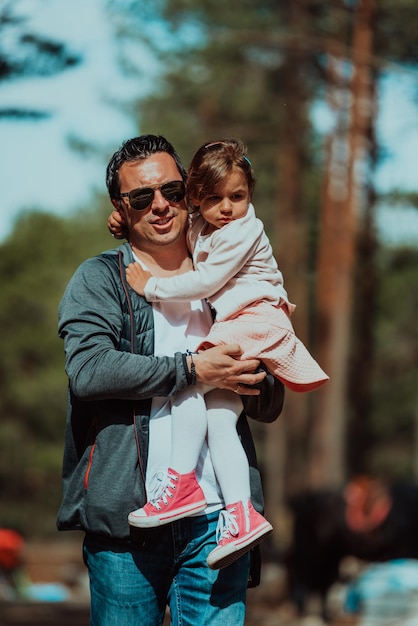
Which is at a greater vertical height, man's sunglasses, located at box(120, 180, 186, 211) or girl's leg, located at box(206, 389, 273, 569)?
man's sunglasses, located at box(120, 180, 186, 211)

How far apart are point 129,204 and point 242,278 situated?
0.36 metres

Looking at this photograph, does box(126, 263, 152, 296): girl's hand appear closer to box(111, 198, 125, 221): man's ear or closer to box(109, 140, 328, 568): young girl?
box(109, 140, 328, 568): young girl

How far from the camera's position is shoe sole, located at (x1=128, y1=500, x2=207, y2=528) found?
252 centimetres

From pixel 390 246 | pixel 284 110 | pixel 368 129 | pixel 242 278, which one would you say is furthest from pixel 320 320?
pixel 242 278

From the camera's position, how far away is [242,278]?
111 inches

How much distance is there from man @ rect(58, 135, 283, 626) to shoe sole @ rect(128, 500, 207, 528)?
0.17ft

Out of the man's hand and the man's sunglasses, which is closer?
the man's hand

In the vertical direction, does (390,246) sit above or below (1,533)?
above

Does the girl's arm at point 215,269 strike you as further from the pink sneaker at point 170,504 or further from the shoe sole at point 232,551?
the shoe sole at point 232,551

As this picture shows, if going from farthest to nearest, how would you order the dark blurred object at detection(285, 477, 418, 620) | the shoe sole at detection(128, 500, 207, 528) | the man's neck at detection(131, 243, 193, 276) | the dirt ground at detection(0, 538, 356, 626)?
the dark blurred object at detection(285, 477, 418, 620) < the dirt ground at detection(0, 538, 356, 626) < the man's neck at detection(131, 243, 193, 276) < the shoe sole at detection(128, 500, 207, 528)

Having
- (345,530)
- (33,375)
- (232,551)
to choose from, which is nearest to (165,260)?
(232,551)

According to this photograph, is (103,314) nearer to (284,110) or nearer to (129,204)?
(129,204)

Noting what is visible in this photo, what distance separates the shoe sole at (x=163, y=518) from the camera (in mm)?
2518

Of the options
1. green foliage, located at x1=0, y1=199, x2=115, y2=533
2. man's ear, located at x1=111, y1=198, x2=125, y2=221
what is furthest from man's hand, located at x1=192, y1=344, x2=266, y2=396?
green foliage, located at x1=0, y1=199, x2=115, y2=533
